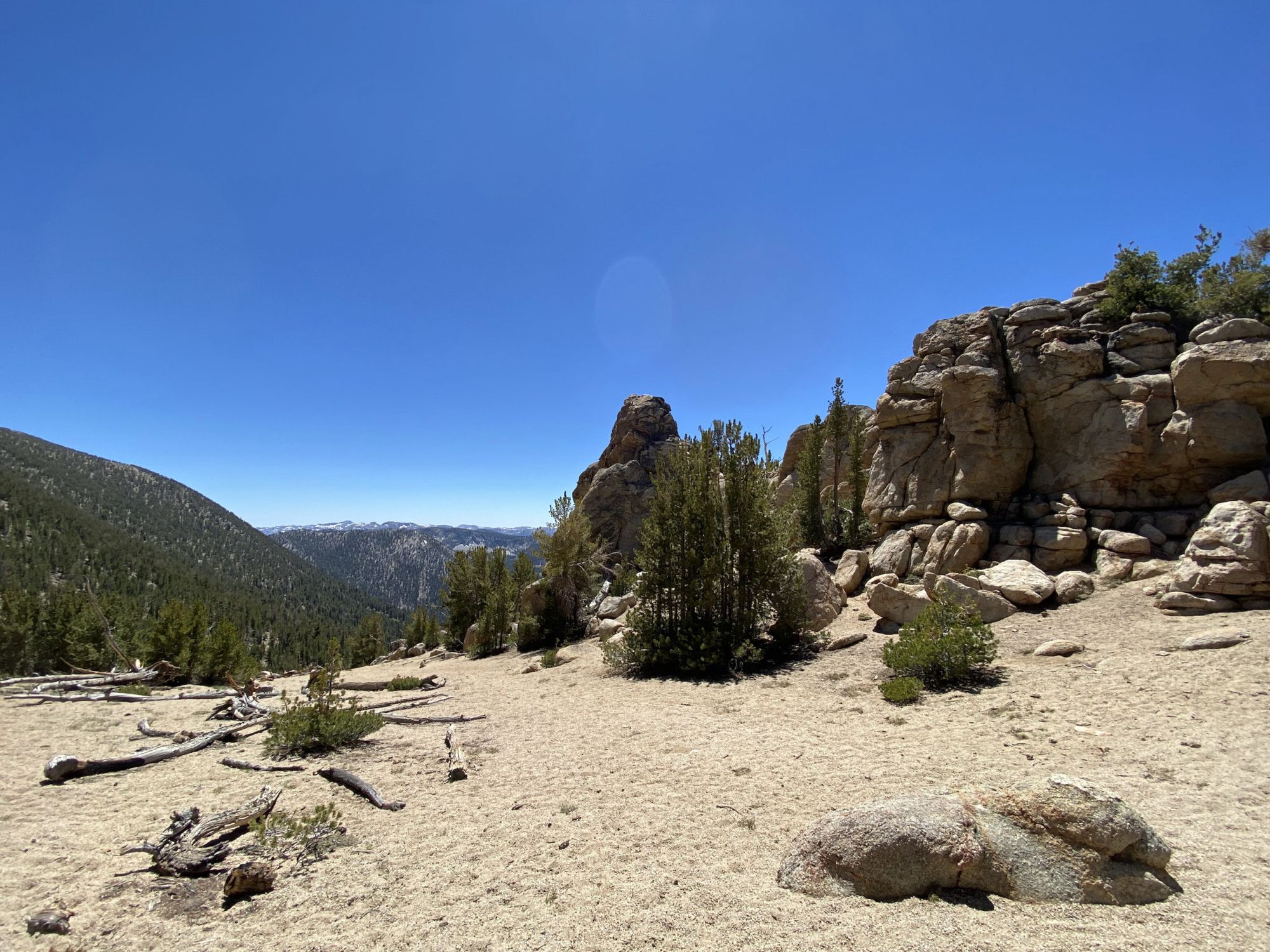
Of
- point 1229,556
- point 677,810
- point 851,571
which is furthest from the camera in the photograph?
point 851,571

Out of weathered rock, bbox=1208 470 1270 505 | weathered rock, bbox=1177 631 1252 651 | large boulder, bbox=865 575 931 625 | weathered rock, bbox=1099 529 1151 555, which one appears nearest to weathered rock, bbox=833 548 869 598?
large boulder, bbox=865 575 931 625

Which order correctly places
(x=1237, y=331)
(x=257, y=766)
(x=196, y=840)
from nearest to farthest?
(x=196, y=840) → (x=257, y=766) → (x=1237, y=331)

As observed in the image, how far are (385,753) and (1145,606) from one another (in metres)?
17.0

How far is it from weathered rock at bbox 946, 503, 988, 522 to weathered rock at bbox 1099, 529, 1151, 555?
329 cm

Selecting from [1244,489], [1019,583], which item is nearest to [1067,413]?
[1244,489]

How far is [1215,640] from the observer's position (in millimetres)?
9672

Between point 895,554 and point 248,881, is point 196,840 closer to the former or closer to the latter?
point 248,881

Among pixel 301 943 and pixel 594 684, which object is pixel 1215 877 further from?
pixel 594 684

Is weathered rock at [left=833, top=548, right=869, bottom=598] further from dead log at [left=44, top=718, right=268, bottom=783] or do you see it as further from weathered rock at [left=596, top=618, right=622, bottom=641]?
dead log at [left=44, top=718, right=268, bottom=783]

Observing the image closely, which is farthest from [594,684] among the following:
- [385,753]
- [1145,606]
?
Result: [1145,606]

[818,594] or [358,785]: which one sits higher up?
[818,594]

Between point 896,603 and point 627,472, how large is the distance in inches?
1158

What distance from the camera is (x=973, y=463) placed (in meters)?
18.9

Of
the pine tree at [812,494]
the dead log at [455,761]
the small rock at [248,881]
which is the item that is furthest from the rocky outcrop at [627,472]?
the small rock at [248,881]
